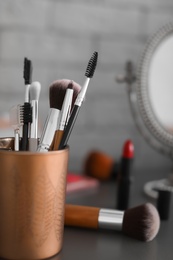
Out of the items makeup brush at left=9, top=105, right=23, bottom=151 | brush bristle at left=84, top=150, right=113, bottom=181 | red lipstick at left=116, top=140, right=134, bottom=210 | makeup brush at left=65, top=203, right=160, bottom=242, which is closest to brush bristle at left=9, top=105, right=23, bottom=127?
makeup brush at left=9, top=105, right=23, bottom=151

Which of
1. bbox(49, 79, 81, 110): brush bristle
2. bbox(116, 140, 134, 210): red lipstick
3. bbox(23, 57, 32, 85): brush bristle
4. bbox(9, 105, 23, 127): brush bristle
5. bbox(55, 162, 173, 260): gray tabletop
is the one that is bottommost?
bbox(55, 162, 173, 260): gray tabletop

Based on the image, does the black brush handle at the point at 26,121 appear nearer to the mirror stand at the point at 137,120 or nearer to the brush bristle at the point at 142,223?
the brush bristle at the point at 142,223

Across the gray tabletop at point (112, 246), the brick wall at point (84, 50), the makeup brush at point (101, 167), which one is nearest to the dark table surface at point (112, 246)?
the gray tabletop at point (112, 246)

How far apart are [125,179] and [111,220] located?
163 millimetres

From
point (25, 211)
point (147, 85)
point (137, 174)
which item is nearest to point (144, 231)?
point (25, 211)

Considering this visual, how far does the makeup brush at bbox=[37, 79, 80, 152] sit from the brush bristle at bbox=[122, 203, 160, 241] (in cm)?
15

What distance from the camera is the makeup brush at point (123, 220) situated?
0.59 meters

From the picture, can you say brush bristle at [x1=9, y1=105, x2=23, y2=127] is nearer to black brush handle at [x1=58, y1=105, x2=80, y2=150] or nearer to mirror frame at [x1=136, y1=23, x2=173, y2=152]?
black brush handle at [x1=58, y1=105, x2=80, y2=150]

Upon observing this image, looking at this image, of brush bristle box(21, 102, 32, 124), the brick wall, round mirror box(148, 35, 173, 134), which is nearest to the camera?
brush bristle box(21, 102, 32, 124)

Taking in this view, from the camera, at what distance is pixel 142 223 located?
0.59 m

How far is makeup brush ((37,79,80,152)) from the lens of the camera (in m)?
0.54

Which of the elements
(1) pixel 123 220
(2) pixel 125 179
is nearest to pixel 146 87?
(2) pixel 125 179

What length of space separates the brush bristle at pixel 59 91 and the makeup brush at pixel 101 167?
412 millimetres

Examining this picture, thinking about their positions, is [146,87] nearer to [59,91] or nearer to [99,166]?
[99,166]
